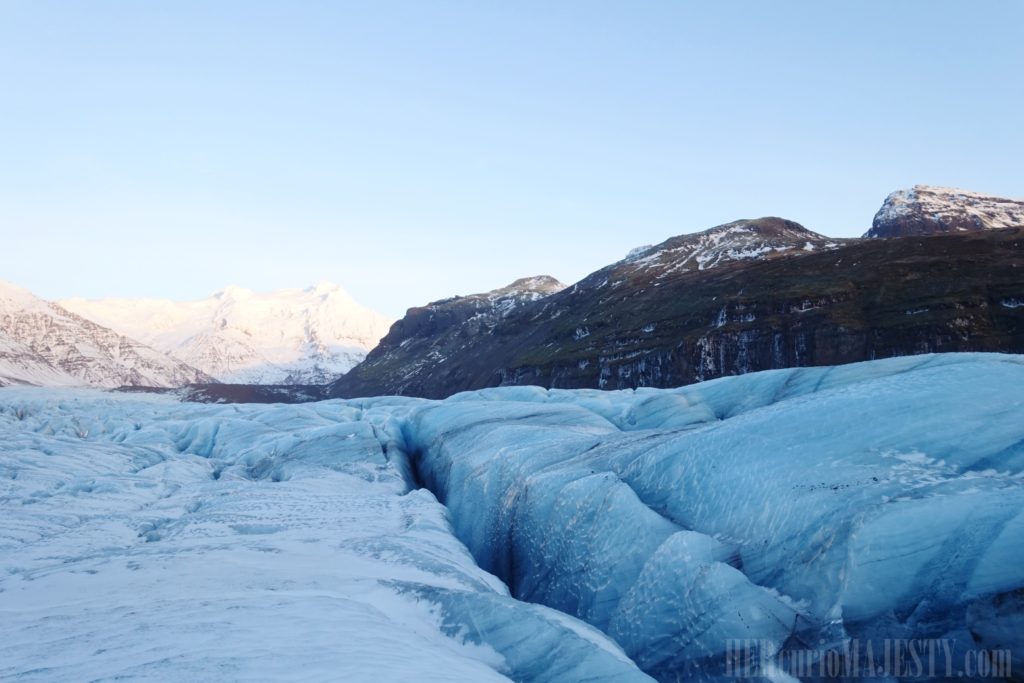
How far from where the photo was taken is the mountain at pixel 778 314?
69.4 metres

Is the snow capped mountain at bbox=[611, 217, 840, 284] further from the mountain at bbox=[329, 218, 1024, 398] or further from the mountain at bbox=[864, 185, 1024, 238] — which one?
the mountain at bbox=[864, 185, 1024, 238]

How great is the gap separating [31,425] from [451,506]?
29431 millimetres

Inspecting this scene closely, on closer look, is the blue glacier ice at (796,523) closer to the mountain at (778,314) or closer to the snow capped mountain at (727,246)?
the mountain at (778,314)

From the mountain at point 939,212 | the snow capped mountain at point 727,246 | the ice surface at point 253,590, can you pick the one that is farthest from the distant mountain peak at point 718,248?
the ice surface at point 253,590

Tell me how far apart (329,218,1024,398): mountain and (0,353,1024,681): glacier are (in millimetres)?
63397

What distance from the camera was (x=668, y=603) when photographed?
9.34 m

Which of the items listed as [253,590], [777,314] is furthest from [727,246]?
[253,590]

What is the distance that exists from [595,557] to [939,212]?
613ft

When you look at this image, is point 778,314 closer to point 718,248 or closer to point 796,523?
point 718,248

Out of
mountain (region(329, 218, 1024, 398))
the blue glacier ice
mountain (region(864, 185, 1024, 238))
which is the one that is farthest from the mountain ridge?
the blue glacier ice

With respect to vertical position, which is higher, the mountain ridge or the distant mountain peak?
the distant mountain peak

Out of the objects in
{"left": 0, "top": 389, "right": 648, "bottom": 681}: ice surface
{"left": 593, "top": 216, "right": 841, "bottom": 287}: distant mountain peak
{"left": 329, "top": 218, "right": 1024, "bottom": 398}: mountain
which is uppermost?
{"left": 593, "top": 216, "right": 841, "bottom": 287}: distant mountain peak

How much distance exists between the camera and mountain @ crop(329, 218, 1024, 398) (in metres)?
69.4

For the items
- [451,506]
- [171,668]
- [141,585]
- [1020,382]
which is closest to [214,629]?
[171,668]
